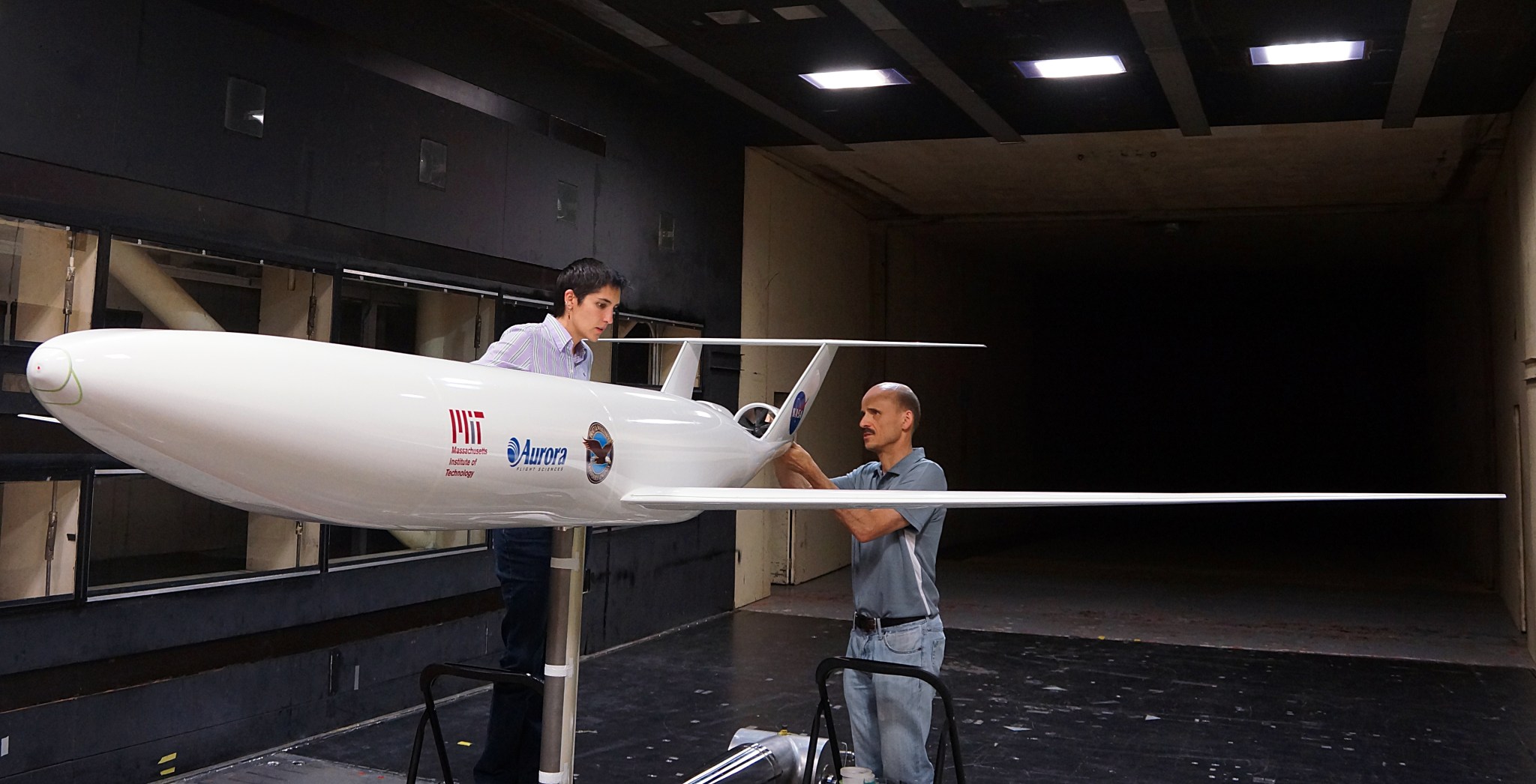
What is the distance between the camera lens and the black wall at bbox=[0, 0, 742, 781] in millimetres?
3252

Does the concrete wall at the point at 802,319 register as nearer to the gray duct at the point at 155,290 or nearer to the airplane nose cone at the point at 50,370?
the gray duct at the point at 155,290

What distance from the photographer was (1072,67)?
5.64 metres

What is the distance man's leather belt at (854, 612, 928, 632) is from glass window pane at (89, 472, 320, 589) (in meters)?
2.46

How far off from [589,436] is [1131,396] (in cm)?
1834

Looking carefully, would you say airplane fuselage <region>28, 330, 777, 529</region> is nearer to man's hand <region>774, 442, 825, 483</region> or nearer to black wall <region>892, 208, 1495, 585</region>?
man's hand <region>774, 442, 825, 483</region>

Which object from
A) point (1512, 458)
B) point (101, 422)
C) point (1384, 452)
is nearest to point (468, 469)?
point (101, 422)

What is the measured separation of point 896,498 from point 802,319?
6.43 m

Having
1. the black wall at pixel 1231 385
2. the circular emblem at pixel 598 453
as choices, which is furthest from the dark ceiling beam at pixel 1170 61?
the circular emblem at pixel 598 453

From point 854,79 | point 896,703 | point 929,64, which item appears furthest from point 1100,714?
point 854,79

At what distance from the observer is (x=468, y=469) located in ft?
5.78

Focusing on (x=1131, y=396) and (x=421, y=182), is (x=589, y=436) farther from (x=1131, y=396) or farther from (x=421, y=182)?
(x=1131, y=396)

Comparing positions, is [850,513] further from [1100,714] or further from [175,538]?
[175,538]

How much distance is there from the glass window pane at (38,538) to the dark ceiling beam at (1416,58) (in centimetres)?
573

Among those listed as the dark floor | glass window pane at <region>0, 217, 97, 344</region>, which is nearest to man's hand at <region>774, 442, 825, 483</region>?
the dark floor
